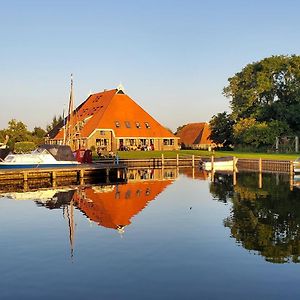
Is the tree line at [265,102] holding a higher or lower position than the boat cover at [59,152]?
higher

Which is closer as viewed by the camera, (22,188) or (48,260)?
(48,260)

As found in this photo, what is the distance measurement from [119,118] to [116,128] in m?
3.20

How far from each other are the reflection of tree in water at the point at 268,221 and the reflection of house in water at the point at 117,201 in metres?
5.54

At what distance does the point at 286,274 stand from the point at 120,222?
33.1 ft

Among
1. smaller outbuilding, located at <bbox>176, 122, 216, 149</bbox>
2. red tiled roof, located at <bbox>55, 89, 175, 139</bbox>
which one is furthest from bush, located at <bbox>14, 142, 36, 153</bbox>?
smaller outbuilding, located at <bbox>176, 122, 216, 149</bbox>

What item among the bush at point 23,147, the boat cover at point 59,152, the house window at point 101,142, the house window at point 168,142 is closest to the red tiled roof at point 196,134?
the house window at point 168,142

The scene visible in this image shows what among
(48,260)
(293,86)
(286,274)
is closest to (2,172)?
(48,260)

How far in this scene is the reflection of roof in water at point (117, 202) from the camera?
22.7m

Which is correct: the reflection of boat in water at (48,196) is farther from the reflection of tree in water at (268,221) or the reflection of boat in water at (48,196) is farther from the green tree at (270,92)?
the green tree at (270,92)

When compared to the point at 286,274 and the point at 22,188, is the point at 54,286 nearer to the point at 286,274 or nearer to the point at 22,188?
the point at 286,274

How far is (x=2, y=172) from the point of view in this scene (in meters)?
39.1

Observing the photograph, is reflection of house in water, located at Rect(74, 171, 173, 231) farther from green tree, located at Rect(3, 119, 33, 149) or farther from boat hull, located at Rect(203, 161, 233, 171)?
green tree, located at Rect(3, 119, 33, 149)

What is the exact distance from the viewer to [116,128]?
3113 inches

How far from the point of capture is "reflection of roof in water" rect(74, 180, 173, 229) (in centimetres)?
2269
